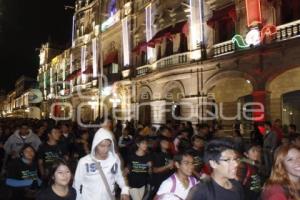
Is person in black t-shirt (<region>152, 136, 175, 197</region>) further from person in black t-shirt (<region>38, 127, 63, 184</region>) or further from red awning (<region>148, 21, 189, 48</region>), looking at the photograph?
red awning (<region>148, 21, 189, 48</region>)

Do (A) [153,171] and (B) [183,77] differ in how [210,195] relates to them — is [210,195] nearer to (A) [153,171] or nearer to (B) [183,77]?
(A) [153,171]

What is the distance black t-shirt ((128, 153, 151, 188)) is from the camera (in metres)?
A: 7.45

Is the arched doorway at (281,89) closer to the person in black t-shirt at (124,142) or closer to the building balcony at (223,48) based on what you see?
the building balcony at (223,48)

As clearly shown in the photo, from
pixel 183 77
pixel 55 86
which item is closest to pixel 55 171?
pixel 183 77

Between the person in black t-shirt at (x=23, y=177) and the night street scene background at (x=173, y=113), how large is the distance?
18 millimetres

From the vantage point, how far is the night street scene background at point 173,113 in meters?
4.57

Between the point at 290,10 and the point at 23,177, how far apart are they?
46.0ft

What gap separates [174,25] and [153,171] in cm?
1605

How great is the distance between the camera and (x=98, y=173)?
17.3ft

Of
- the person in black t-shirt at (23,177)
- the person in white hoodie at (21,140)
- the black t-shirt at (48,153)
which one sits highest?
the person in white hoodie at (21,140)

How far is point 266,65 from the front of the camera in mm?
17172

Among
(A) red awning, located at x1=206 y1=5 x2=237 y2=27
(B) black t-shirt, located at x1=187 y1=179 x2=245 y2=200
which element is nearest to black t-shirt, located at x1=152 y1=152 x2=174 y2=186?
(B) black t-shirt, located at x1=187 y1=179 x2=245 y2=200

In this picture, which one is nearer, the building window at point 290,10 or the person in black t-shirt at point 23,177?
the person in black t-shirt at point 23,177

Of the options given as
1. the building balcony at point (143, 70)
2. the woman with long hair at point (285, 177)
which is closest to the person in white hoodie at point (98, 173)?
the woman with long hair at point (285, 177)
